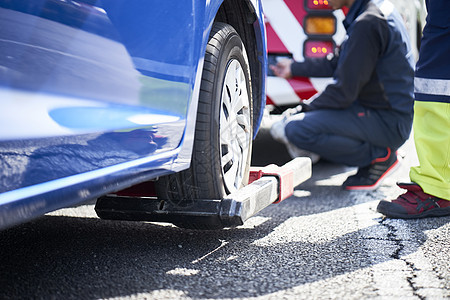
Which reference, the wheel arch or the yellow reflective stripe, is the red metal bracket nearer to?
the wheel arch

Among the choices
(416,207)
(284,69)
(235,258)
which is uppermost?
(284,69)

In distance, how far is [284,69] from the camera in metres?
4.69

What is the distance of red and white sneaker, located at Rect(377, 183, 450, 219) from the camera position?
9.82ft

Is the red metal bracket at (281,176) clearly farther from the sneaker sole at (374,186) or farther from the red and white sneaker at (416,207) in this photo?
the sneaker sole at (374,186)

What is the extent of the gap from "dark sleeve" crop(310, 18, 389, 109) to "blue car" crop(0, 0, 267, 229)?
1.12 m

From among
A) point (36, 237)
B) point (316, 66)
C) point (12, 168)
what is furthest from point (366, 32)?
point (12, 168)

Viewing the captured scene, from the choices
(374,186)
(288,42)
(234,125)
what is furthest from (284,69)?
(234,125)

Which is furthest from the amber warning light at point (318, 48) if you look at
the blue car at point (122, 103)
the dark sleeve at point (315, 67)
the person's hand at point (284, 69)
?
the blue car at point (122, 103)

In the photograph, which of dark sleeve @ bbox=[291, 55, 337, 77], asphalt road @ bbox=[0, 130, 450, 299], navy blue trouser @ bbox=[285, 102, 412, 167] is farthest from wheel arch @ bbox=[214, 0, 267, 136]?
dark sleeve @ bbox=[291, 55, 337, 77]

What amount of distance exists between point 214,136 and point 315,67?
2.48 m

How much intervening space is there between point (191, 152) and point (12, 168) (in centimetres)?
88

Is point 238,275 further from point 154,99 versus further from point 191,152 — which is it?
point 154,99

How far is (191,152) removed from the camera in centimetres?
222

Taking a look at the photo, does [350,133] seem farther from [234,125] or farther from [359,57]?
[234,125]
